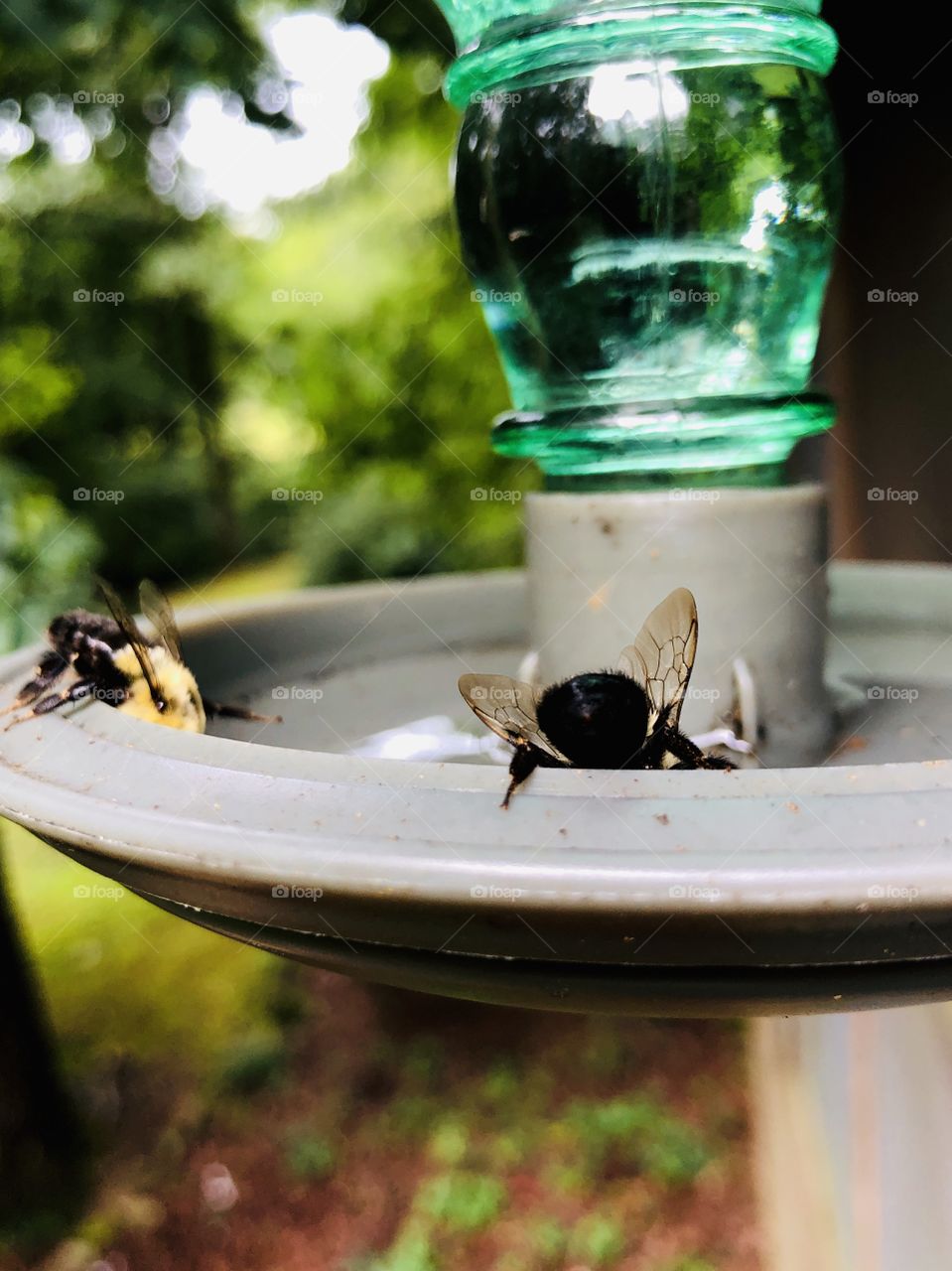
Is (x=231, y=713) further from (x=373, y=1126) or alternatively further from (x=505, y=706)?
(x=373, y=1126)


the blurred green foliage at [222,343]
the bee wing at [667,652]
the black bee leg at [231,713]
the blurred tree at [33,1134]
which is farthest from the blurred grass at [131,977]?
the bee wing at [667,652]

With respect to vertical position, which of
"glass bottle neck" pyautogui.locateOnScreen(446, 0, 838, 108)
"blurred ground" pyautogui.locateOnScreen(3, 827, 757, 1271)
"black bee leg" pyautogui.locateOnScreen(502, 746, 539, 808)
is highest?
"glass bottle neck" pyautogui.locateOnScreen(446, 0, 838, 108)

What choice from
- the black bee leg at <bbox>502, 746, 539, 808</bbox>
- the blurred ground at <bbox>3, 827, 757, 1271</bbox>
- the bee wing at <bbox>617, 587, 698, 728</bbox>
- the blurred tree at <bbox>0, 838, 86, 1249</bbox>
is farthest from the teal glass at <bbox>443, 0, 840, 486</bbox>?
the blurred ground at <bbox>3, 827, 757, 1271</bbox>

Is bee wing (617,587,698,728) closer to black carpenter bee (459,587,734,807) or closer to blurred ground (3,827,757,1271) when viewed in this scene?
black carpenter bee (459,587,734,807)

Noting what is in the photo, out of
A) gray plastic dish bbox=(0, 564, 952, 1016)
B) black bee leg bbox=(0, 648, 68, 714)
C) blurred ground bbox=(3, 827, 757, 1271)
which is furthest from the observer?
blurred ground bbox=(3, 827, 757, 1271)

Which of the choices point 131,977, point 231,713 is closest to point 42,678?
point 231,713

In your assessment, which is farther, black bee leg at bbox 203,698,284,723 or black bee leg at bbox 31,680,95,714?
black bee leg at bbox 203,698,284,723

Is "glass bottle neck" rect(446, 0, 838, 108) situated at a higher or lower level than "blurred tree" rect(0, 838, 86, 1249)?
higher

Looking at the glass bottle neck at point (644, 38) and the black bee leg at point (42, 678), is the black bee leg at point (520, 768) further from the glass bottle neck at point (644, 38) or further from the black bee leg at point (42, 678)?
the glass bottle neck at point (644, 38)
